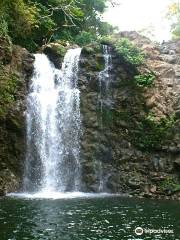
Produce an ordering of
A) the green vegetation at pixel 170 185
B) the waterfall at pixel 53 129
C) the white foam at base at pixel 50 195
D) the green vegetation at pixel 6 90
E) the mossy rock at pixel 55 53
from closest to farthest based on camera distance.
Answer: the white foam at base at pixel 50 195 < the green vegetation at pixel 170 185 < the waterfall at pixel 53 129 < the green vegetation at pixel 6 90 < the mossy rock at pixel 55 53

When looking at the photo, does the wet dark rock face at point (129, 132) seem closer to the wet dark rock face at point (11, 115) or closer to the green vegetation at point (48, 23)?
the wet dark rock face at point (11, 115)

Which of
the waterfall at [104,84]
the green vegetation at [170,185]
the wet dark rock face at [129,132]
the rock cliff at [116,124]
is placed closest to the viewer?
the green vegetation at [170,185]

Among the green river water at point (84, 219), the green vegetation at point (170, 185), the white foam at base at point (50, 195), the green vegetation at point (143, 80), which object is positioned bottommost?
the green river water at point (84, 219)

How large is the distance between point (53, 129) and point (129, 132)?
4109mm

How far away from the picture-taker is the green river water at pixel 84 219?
35.8ft

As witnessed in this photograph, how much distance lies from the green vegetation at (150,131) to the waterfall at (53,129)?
3269 millimetres

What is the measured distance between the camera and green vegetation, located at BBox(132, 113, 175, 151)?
21.8 m

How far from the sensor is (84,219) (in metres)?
12.9

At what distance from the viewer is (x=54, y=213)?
44.9 ft

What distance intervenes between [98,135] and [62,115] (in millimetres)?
2352

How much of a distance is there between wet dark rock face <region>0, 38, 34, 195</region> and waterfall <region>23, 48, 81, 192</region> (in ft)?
1.44

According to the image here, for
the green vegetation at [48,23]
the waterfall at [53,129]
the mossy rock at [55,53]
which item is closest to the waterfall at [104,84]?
the waterfall at [53,129]
